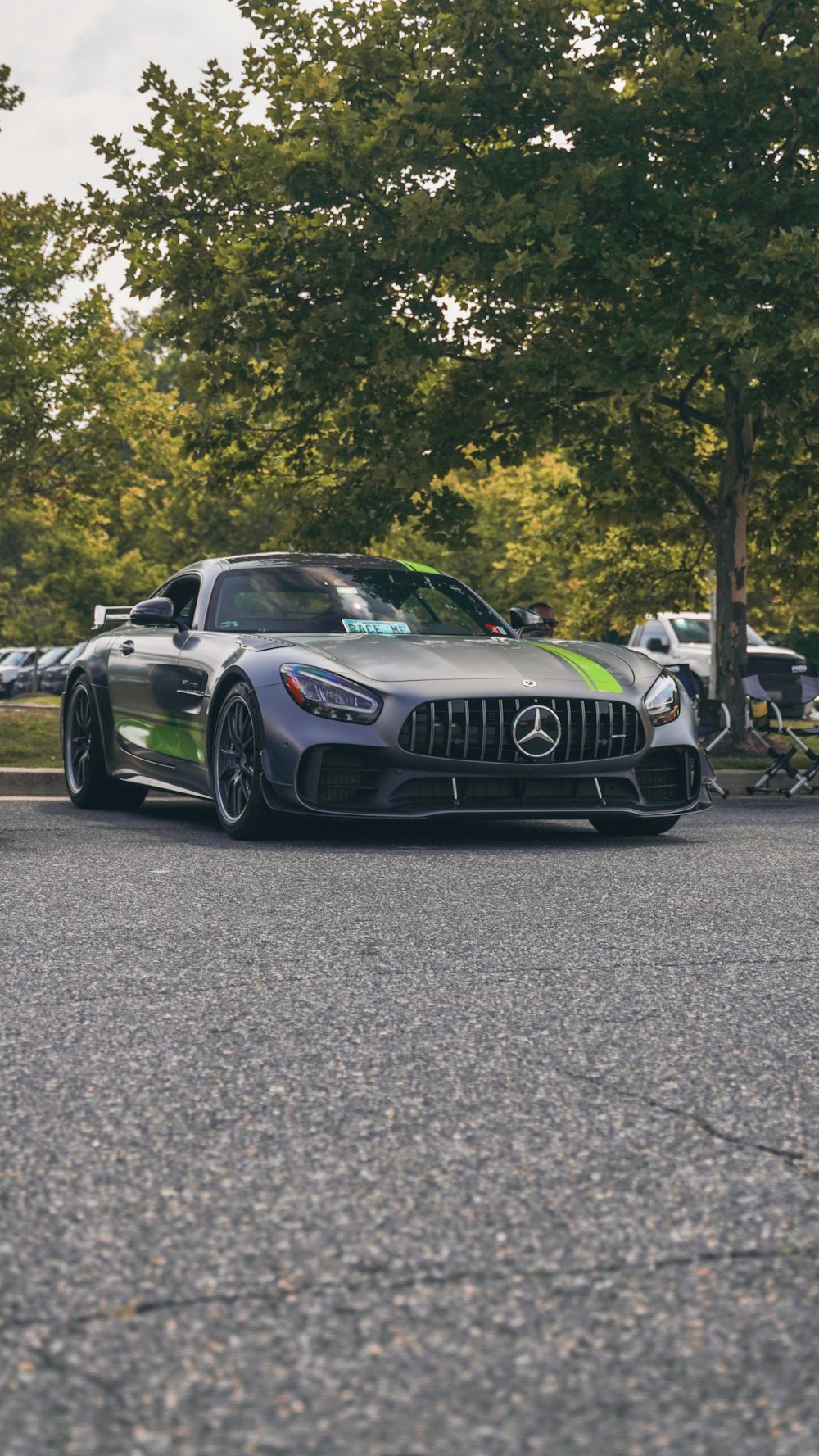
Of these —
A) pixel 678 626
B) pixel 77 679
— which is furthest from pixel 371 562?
pixel 678 626

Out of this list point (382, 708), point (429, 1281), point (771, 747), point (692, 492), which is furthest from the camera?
point (692, 492)

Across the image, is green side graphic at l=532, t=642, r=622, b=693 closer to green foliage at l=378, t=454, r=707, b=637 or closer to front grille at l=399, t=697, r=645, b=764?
front grille at l=399, t=697, r=645, b=764

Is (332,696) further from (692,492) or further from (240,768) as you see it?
(692,492)

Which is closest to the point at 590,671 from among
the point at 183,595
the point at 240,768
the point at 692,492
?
the point at 240,768

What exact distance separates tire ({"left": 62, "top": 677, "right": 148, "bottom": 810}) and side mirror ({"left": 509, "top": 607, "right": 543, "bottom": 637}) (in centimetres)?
252

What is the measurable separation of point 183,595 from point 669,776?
3302mm

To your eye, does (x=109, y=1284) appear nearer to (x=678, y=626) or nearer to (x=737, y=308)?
(x=737, y=308)

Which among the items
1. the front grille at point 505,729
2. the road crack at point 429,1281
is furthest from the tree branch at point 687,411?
the road crack at point 429,1281

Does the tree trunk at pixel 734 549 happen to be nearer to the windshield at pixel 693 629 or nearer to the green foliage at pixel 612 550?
the green foliage at pixel 612 550

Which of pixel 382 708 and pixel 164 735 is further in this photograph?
pixel 164 735

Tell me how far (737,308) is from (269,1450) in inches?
561

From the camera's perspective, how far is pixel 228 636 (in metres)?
9.72

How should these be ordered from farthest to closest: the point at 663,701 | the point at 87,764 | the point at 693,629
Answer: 1. the point at 693,629
2. the point at 87,764
3. the point at 663,701

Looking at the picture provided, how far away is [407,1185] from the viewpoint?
3250 millimetres
